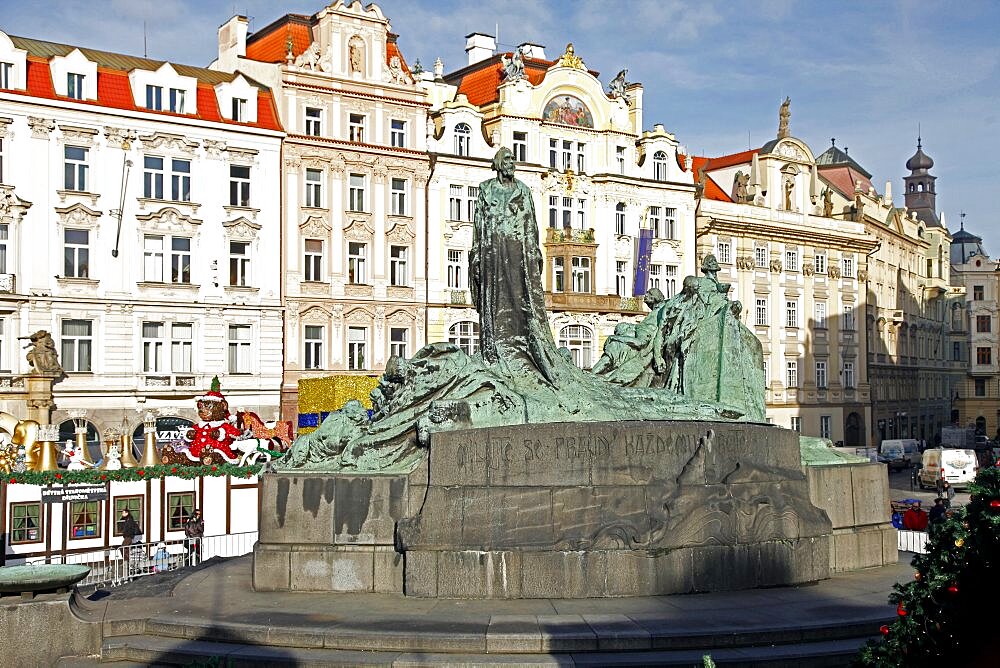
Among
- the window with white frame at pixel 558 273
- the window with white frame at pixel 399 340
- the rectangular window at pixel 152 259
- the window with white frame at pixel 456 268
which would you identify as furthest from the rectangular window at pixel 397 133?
the rectangular window at pixel 152 259

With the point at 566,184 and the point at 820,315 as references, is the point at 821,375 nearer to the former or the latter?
the point at 820,315

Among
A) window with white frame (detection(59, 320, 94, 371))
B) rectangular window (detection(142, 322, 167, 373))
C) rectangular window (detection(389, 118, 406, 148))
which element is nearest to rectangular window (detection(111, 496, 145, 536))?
window with white frame (detection(59, 320, 94, 371))

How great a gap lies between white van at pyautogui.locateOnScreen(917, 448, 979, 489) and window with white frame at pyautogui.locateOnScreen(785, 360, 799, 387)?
16.4 metres

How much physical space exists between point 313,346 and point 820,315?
29.0 metres

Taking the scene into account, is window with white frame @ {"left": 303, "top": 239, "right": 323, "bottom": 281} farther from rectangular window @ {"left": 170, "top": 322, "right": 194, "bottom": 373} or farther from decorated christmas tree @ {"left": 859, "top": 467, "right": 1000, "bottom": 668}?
decorated christmas tree @ {"left": 859, "top": 467, "right": 1000, "bottom": 668}

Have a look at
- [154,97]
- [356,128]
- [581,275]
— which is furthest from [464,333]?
[154,97]

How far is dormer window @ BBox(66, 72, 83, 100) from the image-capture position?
3938 cm

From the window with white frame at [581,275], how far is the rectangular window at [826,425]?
1734 cm

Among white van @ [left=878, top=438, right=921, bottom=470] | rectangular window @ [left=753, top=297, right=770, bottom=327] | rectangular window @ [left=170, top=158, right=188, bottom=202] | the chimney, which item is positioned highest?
the chimney

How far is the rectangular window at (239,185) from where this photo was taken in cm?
4222

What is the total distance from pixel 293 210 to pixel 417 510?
102 ft

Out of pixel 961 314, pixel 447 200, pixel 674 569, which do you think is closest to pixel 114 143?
pixel 447 200

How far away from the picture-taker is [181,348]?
40.8 m

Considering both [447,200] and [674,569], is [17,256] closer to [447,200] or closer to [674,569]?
[447,200]
